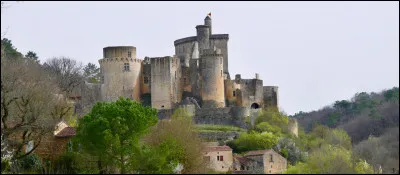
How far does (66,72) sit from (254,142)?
2486 centimetres

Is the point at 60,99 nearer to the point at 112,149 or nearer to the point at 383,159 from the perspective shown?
the point at 112,149

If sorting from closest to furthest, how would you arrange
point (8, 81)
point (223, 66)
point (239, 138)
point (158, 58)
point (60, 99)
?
point (8, 81) → point (60, 99) → point (239, 138) → point (158, 58) → point (223, 66)

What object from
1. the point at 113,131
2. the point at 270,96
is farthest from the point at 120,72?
the point at 113,131

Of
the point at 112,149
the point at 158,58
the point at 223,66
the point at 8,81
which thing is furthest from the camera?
the point at 223,66

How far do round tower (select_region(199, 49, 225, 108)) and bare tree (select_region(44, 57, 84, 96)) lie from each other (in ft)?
39.9

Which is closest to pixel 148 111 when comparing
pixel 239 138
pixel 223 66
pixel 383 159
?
pixel 383 159

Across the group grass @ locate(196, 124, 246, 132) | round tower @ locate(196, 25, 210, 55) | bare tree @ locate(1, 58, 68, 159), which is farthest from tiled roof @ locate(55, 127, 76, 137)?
round tower @ locate(196, 25, 210, 55)

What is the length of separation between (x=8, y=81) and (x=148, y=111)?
8.01 metres

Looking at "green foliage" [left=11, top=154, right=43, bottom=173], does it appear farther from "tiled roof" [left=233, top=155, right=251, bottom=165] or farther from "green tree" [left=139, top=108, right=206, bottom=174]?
"tiled roof" [left=233, top=155, right=251, bottom=165]

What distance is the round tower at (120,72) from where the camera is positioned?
78562mm

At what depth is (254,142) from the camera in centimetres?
6869

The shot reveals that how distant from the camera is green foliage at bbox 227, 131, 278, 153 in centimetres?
6856

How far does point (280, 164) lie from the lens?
6425 centimetres

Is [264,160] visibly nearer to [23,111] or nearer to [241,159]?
[241,159]
